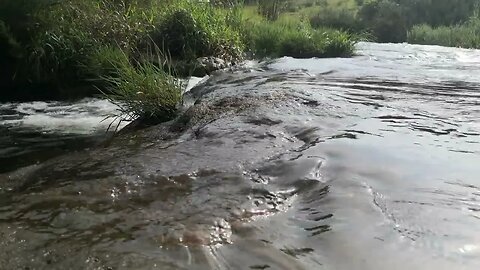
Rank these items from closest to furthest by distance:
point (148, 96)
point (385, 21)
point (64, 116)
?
point (148, 96) < point (64, 116) < point (385, 21)

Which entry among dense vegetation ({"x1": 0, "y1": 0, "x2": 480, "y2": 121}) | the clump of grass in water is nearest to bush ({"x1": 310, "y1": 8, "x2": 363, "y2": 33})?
dense vegetation ({"x1": 0, "y1": 0, "x2": 480, "y2": 121})

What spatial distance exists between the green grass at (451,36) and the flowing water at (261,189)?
437 inches

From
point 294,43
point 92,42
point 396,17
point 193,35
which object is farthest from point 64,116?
point 396,17

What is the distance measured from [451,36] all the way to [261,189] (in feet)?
54.2

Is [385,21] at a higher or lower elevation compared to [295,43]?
lower

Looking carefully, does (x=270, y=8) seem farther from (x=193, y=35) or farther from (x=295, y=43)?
(x=193, y=35)

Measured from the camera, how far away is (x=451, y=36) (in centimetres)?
1788

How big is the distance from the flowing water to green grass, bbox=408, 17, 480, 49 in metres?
11.1

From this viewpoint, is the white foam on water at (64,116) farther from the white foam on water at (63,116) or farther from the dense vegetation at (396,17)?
the dense vegetation at (396,17)

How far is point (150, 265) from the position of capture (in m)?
2.36

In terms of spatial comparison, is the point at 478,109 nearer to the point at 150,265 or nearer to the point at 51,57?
the point at 150,265

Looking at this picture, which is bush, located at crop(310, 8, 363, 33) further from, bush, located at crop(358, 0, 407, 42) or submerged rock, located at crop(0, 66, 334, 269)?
submerged rock, located at crop(0, 66, 334, 269)

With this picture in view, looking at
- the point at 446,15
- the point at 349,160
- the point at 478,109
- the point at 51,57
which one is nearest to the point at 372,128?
the point at 349,160

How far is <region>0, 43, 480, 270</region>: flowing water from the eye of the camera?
8.24 ft
